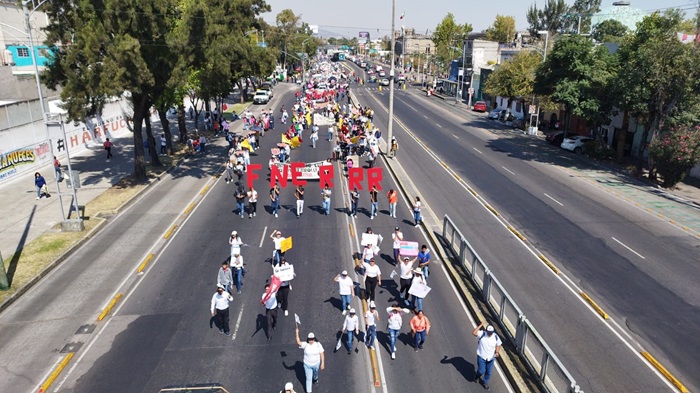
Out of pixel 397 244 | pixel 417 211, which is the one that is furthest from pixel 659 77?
pixel 397 244

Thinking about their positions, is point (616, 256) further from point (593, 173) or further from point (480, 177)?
point (593, 173)

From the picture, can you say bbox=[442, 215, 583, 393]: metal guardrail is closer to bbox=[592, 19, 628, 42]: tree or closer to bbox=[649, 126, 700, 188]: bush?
bbox=[649, 126, 700, 188]: bush

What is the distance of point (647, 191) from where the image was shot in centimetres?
3069

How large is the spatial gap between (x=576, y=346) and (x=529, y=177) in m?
21.0

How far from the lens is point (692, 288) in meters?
17.3

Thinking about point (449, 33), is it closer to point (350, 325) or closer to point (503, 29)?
point (503, 29)

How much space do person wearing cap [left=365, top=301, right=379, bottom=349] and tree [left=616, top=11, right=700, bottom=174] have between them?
2809 centimetres

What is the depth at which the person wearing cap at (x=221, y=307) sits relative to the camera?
44.2 ft

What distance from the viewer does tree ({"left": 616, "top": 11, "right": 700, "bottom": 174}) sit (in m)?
30.6

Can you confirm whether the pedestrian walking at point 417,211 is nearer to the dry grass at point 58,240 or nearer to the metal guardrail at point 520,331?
the metal guardrail at point 520,331

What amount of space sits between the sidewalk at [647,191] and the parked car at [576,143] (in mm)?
571

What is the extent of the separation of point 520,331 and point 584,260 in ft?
27.8

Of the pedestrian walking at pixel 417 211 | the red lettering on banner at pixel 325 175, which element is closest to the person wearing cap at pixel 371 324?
the pedestrian walking at pixel 417 211

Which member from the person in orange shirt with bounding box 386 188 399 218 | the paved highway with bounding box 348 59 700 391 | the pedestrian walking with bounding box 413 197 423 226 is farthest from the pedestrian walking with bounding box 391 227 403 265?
the person in orange shirt with bounding box 386 188 399 218
